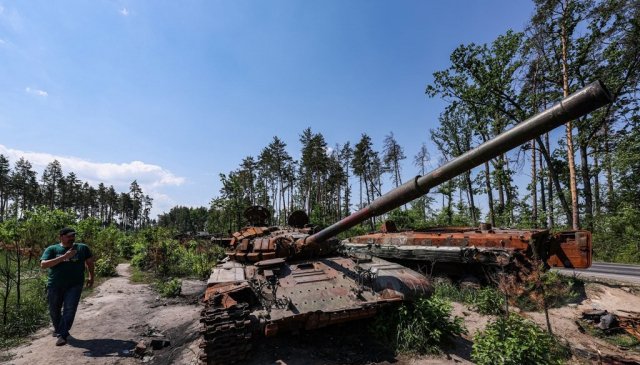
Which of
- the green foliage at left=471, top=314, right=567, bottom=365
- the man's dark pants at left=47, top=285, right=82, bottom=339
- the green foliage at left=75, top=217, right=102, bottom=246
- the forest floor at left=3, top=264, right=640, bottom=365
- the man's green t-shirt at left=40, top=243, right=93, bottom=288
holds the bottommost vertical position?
the forest floor at left=3, top=264, right=640, bottom=365

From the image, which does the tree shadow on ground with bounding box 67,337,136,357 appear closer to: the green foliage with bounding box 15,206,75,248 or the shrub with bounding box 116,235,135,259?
the green foliage with bounding box 15,206,75,248

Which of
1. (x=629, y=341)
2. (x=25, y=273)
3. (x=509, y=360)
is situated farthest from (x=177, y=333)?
(x=629, y=341)

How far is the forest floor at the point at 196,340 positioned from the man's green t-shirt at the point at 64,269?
118 centimetres

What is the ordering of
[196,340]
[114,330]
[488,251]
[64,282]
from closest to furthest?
[64,282], [196,340], [114,330], [488,251]

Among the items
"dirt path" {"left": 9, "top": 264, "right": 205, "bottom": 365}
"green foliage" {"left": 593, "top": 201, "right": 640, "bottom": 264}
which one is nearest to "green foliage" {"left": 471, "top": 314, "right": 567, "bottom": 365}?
"dirt path" {"left": 9, "top": 264, "right": 205, "bottom": 365}

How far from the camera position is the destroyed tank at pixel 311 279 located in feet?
9.76

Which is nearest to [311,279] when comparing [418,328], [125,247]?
[418,328]

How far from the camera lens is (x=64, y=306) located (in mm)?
5527

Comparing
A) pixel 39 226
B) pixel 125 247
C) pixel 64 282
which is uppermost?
pixel 39 226

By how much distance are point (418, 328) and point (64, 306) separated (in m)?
6.94

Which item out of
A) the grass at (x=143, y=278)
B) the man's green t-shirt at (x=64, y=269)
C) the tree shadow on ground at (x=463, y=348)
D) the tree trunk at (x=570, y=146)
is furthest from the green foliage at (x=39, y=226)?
the tree trunk at (x=570, y=146)

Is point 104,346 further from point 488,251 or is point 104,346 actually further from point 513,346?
point 488,251

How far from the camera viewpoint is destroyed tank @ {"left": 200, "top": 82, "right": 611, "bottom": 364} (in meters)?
2.98

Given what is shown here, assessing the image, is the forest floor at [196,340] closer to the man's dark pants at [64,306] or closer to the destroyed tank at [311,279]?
the man's dark pants at [64,306]
